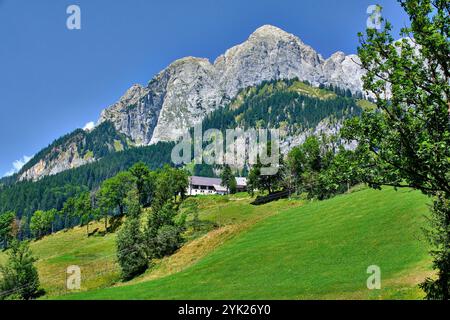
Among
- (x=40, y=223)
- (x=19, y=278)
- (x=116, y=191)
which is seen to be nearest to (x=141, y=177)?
(x=116, y=191)

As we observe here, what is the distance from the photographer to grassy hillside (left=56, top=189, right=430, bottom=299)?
3116cm

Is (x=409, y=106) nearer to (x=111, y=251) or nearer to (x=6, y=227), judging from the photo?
(x=111, y=251)

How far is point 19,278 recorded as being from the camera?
6009 centimetres

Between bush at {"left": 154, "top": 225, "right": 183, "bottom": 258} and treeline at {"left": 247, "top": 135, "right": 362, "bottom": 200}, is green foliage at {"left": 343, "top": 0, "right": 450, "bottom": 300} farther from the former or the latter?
treeline at {"left": 247, "top": 135, "right": 362, "bottom": 200}

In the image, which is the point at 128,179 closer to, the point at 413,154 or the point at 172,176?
the point at 172,176

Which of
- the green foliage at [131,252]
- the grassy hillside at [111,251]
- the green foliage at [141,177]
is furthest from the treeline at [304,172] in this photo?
the green foliage at [141,177]

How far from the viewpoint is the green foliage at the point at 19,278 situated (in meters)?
59.4

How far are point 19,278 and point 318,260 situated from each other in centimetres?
4880

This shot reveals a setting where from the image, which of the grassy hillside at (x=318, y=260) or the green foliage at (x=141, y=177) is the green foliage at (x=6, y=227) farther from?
the grassy hillside at (x=318, y=260)

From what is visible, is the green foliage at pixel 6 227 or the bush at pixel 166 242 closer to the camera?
the bush at pixel 166 242

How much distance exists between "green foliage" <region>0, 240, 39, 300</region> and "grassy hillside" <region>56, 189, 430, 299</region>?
55.9 feet

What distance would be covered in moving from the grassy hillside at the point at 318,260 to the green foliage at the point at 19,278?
671 inches

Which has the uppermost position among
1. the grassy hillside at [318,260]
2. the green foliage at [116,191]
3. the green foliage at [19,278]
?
the green foliage at [116,191]
